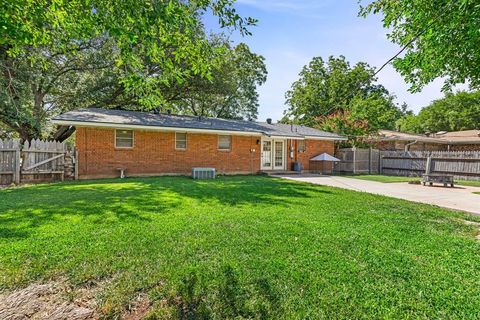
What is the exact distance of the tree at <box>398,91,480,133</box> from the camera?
125 feet

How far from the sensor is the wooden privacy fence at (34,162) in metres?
10.3

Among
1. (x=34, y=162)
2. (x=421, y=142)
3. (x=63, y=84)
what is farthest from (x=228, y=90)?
(x=421, y=142)

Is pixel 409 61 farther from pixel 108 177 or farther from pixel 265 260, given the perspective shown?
pixel 108 177

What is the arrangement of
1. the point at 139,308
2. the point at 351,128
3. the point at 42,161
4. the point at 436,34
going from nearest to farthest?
the point at 139,308 < the point at 436,34 < the point at 42,161 < the point at 351,128

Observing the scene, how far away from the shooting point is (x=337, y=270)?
10.2ft

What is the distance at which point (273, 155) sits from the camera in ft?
55.8

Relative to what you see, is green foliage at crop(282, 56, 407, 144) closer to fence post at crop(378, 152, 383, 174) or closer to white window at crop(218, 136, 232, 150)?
fence post at crop(378, 152, 383, 174)

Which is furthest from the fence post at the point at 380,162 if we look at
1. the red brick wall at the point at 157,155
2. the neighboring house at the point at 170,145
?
the red brick wall at the point at 157,155

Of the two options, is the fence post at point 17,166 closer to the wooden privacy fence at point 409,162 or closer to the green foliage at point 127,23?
the green foliage at point 127,23

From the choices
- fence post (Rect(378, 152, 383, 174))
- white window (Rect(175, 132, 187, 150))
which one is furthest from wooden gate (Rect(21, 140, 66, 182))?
fence post (Rect(378, 152, 383, 174))

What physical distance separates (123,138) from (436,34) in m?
12.3

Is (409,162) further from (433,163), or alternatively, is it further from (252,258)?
(252,258)

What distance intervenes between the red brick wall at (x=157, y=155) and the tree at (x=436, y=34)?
9.34 metres

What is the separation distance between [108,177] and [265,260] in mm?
11163
